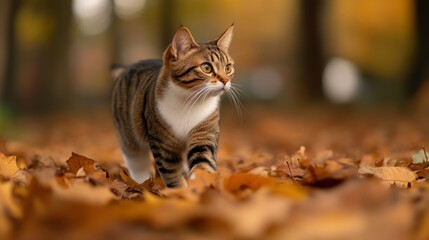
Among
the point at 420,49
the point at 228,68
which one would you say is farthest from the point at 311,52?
the point at 228,68

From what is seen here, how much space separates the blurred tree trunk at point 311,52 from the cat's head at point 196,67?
513 inches

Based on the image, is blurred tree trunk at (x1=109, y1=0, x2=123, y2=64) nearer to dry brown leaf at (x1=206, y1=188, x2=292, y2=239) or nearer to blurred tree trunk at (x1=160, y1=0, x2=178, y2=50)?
blurred tree trunk at (x1=160, y1=0, x2=178, y2=50)

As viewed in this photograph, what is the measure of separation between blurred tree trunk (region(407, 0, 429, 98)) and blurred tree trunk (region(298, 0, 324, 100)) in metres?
3.38

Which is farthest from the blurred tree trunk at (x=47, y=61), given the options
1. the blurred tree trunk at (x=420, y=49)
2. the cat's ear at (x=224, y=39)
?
the cat's ear at (x=224, y=39)

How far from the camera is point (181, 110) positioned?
4.79m

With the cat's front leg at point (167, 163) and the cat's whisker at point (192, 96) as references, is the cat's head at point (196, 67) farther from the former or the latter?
the cat's front leg at point (167, 163)

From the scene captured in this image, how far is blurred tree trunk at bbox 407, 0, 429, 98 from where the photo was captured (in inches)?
550

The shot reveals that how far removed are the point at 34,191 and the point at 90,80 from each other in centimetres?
4668

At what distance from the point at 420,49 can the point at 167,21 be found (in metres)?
11.1

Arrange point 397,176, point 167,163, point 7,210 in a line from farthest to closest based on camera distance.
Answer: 1. point 167,163
2. point 397,176
3. point 7,210

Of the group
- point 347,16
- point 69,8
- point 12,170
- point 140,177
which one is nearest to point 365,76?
point 347,16

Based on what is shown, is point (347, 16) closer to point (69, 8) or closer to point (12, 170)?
point (69, 8)

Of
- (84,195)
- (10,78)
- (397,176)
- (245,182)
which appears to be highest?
(10,78)

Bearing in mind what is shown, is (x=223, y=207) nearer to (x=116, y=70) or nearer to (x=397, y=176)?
(x=397, y=176)
